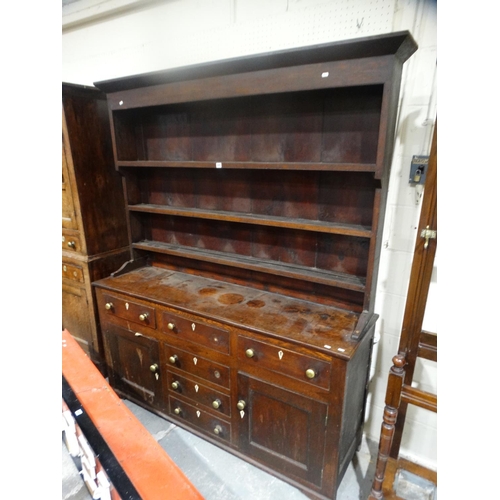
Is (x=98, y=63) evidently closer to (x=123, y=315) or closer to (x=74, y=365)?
(x=123, y=315)

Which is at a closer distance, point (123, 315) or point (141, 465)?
point (141, 465)

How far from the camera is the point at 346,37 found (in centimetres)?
150

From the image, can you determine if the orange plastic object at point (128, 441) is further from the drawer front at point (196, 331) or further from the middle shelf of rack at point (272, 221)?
the middle shelf of rack at point (272, 221)

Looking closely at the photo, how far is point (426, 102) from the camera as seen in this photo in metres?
1.42

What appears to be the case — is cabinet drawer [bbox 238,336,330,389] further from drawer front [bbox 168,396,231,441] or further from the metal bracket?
the metal bracket

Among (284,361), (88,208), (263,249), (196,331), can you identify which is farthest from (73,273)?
(284,361)

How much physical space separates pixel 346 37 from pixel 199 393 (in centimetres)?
208

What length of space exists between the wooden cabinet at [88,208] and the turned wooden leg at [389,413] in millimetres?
1882

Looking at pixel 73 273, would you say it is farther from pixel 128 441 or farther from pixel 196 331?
pixel 128 441
